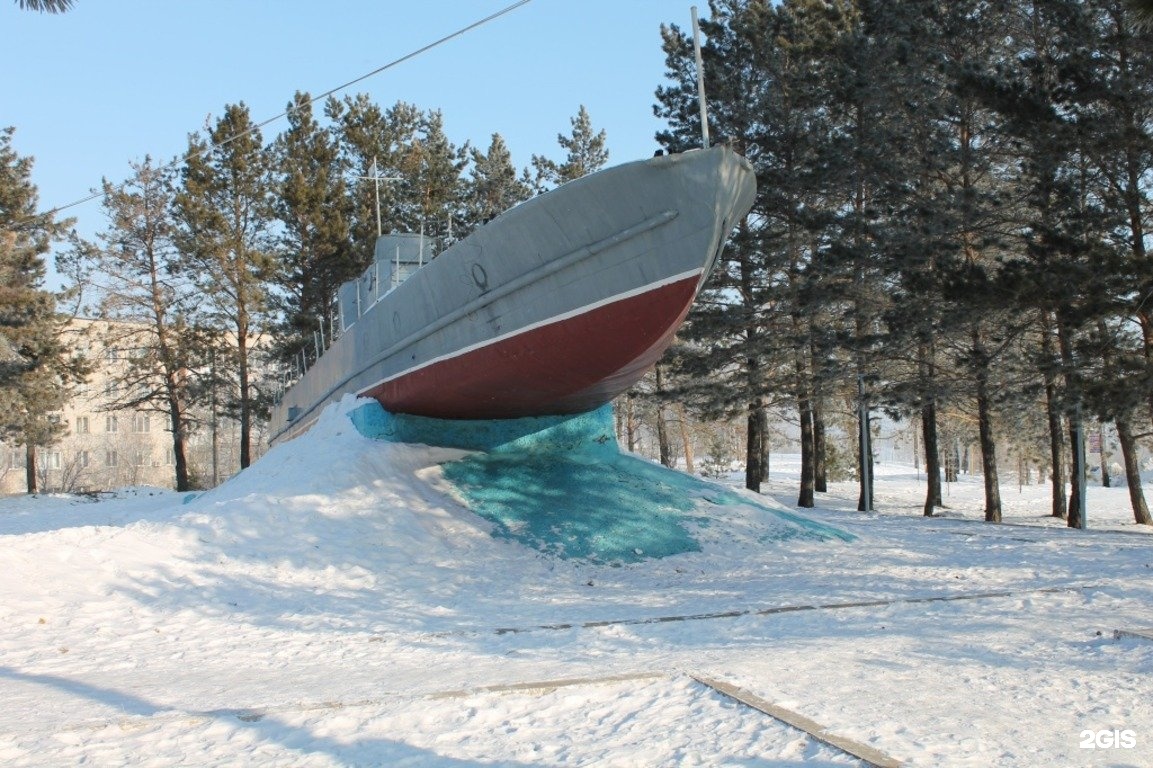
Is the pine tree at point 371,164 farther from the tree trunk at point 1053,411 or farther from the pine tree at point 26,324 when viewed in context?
the tree trunk at point 1053,411

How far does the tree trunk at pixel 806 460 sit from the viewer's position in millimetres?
22812

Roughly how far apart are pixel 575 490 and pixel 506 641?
5638mm

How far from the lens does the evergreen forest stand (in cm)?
1418

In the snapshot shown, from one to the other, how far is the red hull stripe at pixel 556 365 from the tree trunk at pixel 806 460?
10.8 metres

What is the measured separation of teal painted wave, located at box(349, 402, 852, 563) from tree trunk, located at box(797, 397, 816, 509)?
983 cm

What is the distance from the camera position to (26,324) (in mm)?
26219

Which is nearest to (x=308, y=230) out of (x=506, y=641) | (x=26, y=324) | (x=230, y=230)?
(x=230, y=230)

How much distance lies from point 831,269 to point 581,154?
19.9 meters

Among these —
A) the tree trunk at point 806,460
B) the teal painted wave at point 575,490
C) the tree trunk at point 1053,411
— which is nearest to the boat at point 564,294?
the teal painted wave at point 575,490

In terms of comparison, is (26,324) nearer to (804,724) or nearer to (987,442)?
(987,442)

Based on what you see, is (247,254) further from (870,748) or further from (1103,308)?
(870,748)

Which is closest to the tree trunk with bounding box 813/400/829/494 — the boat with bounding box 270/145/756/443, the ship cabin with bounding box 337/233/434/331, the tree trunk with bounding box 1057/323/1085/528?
the tree trunk with bounding box 1057/323/1085/528

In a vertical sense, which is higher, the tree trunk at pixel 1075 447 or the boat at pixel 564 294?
the boat at pixel 564 294

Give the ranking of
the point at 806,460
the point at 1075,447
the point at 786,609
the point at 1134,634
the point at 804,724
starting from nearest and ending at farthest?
the point at 804,724 < the point at 1134,634 < the point at 786,609 < the point at 1075,447 < the point at 806,460
